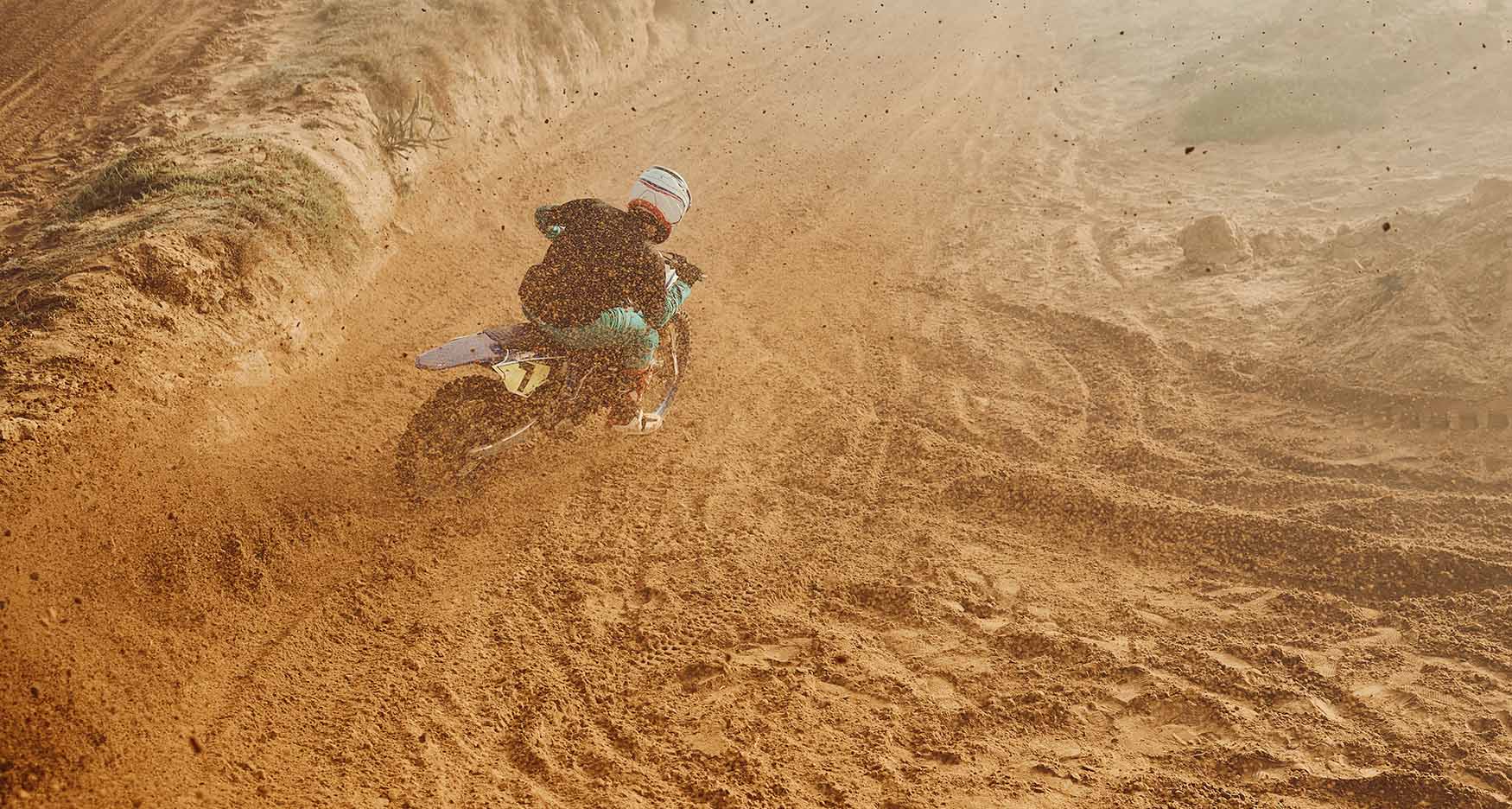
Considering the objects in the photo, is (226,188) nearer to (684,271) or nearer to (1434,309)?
(684,271)

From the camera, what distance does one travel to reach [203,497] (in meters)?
4.48

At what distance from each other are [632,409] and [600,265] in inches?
49.6

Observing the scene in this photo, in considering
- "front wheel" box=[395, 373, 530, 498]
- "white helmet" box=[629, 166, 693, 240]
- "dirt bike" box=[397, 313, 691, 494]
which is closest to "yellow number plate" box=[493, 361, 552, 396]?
"dirt bike" box=[397, 313, 691, 494]

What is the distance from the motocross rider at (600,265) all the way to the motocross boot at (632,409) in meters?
0.50

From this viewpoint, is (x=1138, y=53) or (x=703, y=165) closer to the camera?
(x=703, y=165)

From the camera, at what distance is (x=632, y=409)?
5.73 meters

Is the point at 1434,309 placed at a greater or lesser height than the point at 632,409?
lesser

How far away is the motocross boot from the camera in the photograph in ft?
18.4

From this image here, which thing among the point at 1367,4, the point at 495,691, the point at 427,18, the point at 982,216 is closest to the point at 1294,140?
the point at 1367,4

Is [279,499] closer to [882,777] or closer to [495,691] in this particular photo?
[495,691]

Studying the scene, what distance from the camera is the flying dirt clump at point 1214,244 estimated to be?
8.64 metres

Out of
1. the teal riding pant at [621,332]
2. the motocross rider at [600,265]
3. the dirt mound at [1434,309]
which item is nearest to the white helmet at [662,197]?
the motocross rider at [600,265]

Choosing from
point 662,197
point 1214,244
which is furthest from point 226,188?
point 1214,244

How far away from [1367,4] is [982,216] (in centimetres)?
1000
